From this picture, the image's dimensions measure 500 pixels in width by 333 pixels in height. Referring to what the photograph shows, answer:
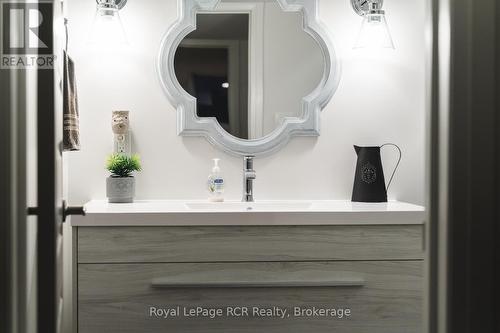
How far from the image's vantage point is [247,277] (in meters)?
1.88

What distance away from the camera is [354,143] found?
8.18 feet

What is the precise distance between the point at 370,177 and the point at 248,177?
0.52 meters

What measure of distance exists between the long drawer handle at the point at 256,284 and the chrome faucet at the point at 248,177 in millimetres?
545

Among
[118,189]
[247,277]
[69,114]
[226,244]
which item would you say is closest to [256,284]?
[247,277]

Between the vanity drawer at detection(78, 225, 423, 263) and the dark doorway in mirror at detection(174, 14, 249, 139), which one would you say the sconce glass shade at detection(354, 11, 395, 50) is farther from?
the vanity drawer at detection(78, 225, 423, 263)

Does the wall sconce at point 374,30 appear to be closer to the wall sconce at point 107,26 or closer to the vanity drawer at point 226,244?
the vanity drawer at point 226,244

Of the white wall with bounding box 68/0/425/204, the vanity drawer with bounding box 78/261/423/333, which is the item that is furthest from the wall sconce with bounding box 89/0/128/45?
the vanity drawer with bounding box 78/261/423/333

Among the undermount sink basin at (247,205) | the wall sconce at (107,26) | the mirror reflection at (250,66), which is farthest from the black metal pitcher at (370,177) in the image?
the wall sconce at (107,26)

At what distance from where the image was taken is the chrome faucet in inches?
92.1

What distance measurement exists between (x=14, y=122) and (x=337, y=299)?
1402 millimetres

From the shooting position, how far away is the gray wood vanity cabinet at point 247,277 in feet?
6.12

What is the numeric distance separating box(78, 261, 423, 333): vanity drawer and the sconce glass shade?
0.99 metres

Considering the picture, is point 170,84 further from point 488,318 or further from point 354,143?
point 488,318

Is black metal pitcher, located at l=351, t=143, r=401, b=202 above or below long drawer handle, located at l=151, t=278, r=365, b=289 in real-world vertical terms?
above
